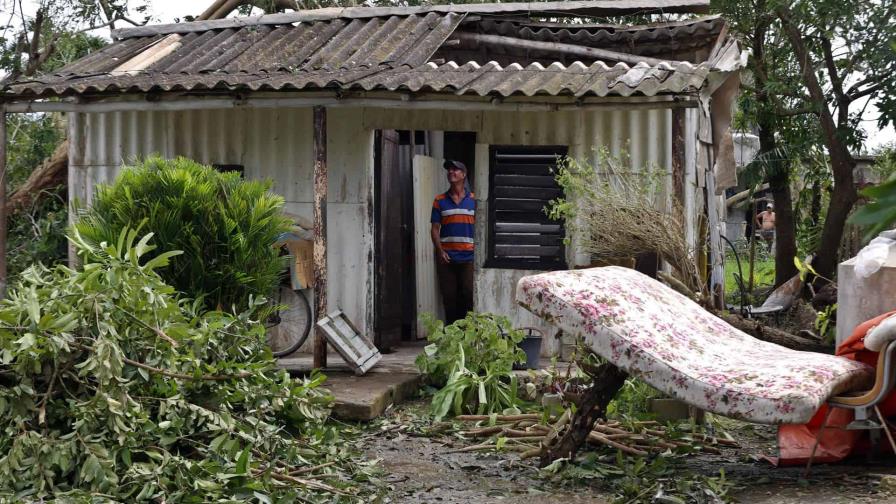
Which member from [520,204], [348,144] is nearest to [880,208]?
[520,204]

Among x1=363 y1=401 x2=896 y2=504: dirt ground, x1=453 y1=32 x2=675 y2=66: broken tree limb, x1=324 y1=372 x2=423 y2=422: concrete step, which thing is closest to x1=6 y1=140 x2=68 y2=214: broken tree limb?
x1=453 y1=32 x2=675 y2=66: broken tree limb

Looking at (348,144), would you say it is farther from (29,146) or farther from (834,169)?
A: (834,169)

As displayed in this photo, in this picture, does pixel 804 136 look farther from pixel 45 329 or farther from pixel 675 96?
pixel 45 329

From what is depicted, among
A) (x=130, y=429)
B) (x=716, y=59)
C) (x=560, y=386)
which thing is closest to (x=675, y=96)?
(x=716, y=59)

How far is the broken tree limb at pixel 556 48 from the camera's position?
380 inches

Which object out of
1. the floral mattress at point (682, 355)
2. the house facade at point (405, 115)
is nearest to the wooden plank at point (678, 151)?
the house facade at point (405, 115)

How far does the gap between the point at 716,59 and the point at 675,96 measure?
5.63 feet

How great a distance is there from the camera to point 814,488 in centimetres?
502

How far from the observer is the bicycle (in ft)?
31.0

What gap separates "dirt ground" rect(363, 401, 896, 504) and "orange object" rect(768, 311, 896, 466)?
0.08 meters

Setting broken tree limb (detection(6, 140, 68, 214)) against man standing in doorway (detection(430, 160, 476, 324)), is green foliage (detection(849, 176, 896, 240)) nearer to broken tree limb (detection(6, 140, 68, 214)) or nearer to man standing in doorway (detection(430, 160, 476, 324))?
man standing in doorway (detection(430, 160, 476, 324))

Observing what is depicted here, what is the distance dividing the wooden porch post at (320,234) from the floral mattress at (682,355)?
10.7ft

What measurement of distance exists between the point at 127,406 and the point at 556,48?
21.1 feet

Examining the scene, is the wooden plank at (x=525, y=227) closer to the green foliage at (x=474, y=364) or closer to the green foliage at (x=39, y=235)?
the green foliage at (x=474, y=364)
